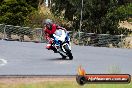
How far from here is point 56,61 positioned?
21.4 meters

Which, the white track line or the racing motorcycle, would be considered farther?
the racing motorcycle

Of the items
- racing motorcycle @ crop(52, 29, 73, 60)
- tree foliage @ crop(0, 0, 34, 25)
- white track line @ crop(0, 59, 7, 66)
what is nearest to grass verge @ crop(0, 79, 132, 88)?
white track line @ crop(0, 59, 7, 66)

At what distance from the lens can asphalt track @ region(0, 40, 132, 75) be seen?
18.5 m

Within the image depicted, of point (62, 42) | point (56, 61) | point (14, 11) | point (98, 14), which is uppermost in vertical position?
point (14, 11)

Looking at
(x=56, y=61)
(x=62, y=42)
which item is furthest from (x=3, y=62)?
(x=62, y=42)

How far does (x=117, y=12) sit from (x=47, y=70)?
59.6 feet

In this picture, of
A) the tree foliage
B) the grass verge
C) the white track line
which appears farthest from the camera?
the tree foliage

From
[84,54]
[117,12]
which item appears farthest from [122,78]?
[117,12]

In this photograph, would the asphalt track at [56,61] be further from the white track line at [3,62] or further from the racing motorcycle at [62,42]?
the racing motorcycle at [62,42]

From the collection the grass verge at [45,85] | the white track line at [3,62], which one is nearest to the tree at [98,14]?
the white track line at [3,62]

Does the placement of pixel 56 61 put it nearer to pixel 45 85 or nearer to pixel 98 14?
pixel 45 85

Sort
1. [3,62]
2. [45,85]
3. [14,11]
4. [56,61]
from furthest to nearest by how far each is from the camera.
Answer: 1. [14,11]
2. [56,61]
3. [3,62]
4. [45,85]

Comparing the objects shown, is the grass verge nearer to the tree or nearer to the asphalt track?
the asphalt track

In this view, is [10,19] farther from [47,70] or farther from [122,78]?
[122,78]
